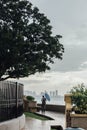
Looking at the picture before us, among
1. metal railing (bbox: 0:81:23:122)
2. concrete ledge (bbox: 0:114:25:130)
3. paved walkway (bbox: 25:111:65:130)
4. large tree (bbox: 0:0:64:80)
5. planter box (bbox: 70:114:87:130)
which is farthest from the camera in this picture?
large tree (bbox: 0:0:64:80)

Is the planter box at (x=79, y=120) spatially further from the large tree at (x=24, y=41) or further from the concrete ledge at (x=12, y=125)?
the large tree at (x=24, y=41)

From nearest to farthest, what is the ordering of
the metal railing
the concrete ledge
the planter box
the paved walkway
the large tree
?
1. the planter box
2. the concrete ledge
3. the metal railing
4. the paved walkway
5. the large tree

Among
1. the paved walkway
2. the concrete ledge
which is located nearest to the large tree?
the paved walkway

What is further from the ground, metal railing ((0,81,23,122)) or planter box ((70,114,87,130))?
metal railing ((0,81,23,122))

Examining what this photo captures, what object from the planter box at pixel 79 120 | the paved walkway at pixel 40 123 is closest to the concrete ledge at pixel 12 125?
the paved walkway at pixel 40 123

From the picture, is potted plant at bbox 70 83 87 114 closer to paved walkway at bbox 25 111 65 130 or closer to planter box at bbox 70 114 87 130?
planter box at bbox 70 114 87 130

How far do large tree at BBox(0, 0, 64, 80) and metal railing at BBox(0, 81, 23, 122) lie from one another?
78.6ft

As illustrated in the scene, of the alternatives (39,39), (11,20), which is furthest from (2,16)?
(39,39)

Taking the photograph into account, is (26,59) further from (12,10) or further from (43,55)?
(12,10)

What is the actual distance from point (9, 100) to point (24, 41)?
28.5m

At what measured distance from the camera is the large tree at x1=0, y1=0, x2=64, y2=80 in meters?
49.2

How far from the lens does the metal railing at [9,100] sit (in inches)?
814

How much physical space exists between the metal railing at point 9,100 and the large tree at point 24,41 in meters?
24.0

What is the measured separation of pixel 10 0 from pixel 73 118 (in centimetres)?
3831
